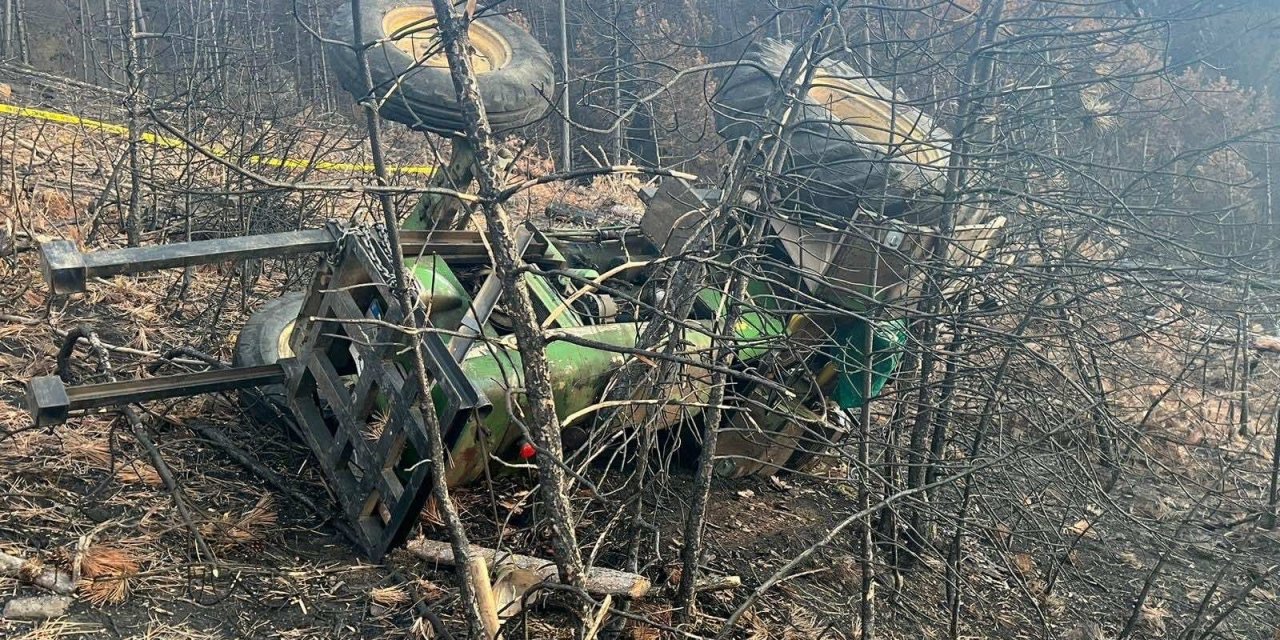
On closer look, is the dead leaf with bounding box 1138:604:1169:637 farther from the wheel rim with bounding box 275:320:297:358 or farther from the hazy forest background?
the wheel rim with bounding box 275:320:297:358

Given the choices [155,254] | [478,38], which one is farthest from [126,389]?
[478,38]

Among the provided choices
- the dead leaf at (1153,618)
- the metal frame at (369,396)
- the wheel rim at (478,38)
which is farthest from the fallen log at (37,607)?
the dead leaf at (1153,618)

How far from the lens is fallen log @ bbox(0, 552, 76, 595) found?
10.3 feet

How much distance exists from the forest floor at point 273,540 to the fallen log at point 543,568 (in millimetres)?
81

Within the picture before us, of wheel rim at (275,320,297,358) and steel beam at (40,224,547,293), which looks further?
wheel rim at (275,320,297,358)

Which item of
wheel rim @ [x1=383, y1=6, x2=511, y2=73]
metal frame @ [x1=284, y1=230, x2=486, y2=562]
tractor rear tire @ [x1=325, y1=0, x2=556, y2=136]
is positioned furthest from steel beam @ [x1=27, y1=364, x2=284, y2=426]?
wheel rim @ [x1=383, y1=6, x2=511, y2=73]

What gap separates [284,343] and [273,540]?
4.57ft

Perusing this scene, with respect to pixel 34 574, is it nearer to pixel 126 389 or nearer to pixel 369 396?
pixel 126 389

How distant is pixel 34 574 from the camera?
3.15 m

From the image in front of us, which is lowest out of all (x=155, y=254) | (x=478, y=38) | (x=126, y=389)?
(x=126, y=389)

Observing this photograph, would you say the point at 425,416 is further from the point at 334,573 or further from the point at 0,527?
the point at 0,527

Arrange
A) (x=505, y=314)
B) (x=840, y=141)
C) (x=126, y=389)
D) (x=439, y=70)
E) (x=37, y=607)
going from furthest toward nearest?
(x=439, y=70), (x=505, y=314), (x=840, y=141), (x=126, y=389), (x=37, y=607)

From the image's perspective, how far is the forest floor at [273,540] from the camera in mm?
3369

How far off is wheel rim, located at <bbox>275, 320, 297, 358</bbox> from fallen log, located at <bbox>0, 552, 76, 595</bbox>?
1.74 metres
